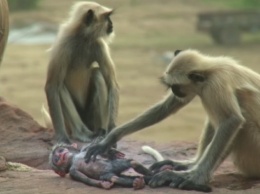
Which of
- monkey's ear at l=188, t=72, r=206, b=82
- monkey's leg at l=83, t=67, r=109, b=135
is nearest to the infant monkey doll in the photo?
monkey's ear at l=188, t=72, r=206, b=82

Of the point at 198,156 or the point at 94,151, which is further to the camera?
the point at 198,156

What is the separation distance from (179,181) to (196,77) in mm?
657

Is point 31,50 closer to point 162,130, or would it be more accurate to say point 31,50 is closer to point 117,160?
point 162,130

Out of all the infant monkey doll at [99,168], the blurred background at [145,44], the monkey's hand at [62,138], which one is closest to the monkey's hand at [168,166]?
the infant monkey doll at [99,168]

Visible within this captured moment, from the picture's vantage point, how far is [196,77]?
512 cm

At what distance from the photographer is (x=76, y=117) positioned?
7723mm

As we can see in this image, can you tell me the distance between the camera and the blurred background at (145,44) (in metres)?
14.8

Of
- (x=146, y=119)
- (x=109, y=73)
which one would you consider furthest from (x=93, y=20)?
(x=146, y=119)

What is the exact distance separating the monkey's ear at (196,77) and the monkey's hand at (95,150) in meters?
0.73

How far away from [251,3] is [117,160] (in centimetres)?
2452

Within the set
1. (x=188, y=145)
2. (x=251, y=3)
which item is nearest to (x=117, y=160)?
(x=188, y=145)

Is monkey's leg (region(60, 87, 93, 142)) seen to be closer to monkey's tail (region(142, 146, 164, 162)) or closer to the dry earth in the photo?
the dry earth

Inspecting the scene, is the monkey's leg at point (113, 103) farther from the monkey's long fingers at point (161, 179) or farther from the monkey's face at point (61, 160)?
the monkey's long fingers at point (161, 179)

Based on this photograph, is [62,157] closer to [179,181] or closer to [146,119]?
[146,119]
